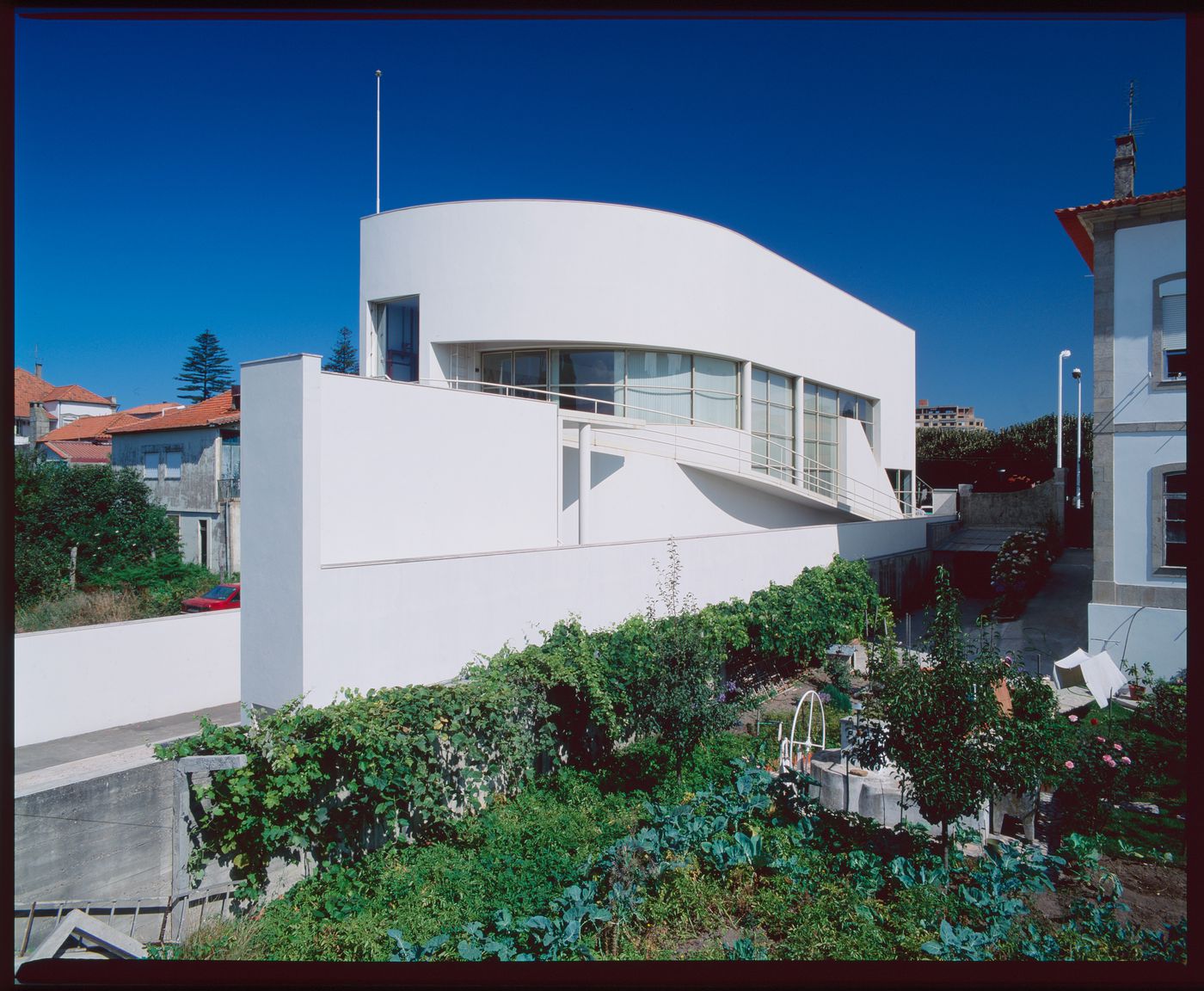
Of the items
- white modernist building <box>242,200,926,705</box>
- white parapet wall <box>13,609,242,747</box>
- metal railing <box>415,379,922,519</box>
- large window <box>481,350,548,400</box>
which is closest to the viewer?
white modernist building <box>242,200,926,705</box>

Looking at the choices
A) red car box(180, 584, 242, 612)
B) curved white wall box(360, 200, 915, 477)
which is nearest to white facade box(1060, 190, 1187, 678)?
curved white wall box(360, 200, 915, 477)

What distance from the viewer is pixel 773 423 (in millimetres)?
17141

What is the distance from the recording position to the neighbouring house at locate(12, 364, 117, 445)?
85.7ft

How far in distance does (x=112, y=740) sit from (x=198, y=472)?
1278 centimetres

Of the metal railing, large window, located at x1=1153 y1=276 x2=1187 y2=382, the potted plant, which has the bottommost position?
the potted plant

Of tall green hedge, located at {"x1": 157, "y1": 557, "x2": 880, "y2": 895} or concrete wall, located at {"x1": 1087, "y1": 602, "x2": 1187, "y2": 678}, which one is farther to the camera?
concrete wall, located at {"x1": 1087, "y1": 602, "x2": 1187, "y2": 678}

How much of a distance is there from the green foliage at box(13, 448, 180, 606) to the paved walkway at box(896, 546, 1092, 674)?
17.6 metres

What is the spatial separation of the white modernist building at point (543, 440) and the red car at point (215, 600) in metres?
4.89

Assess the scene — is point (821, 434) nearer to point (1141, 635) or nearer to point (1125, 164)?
point (1125, 164)

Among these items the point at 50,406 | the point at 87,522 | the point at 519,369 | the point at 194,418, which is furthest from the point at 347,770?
the point at 50,406

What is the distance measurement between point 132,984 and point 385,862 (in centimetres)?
455

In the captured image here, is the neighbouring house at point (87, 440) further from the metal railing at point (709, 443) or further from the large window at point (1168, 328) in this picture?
the large window at point (1168, 328)

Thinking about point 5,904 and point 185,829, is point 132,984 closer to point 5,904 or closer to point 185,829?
point 5,904

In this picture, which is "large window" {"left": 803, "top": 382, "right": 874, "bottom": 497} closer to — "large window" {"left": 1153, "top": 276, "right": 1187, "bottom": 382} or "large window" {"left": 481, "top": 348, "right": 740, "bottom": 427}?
"large window" {"left": 481, "top": 348, "right": 740, "bottom": 427}
